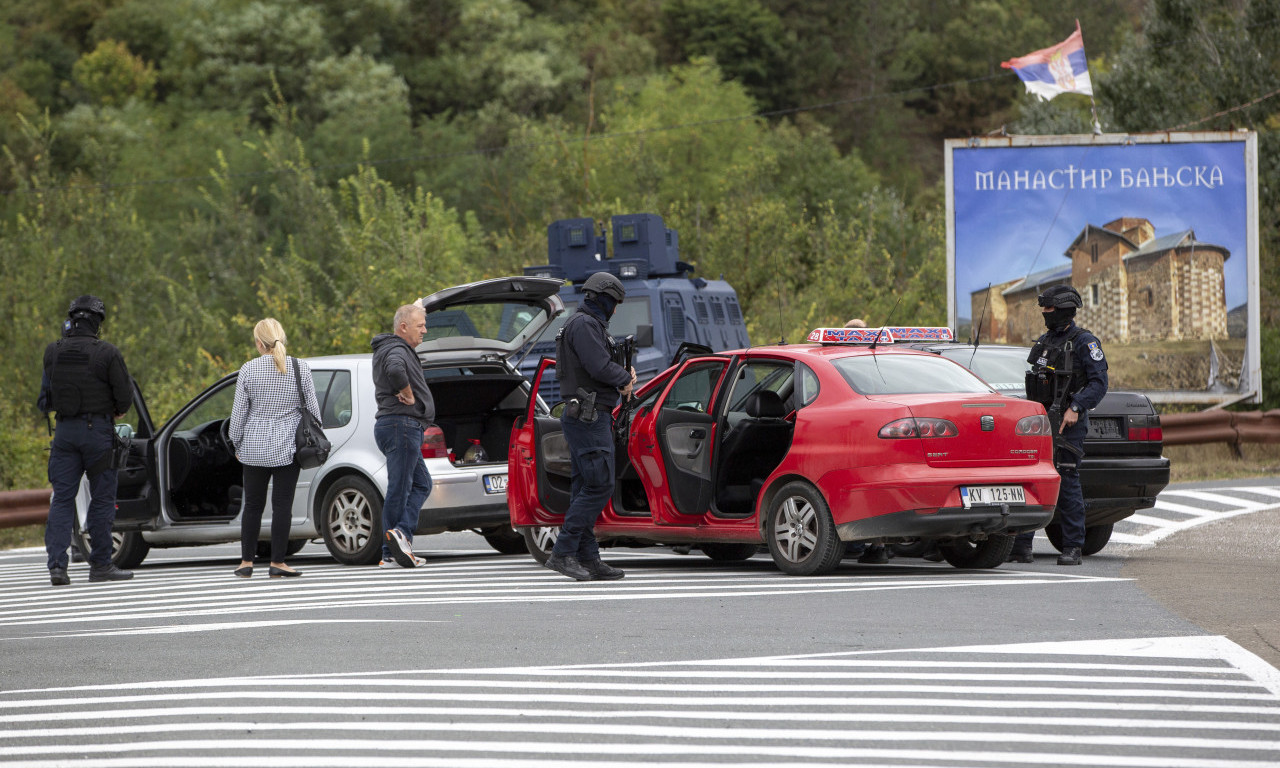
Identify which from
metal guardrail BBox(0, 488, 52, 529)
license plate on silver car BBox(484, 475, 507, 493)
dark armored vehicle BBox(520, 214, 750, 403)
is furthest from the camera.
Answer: dark armored vehicle BBox(520, 214, 750, 403)

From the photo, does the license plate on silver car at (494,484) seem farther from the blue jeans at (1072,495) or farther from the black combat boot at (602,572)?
the blue jeans at (1072,495)

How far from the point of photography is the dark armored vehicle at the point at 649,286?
20000mm

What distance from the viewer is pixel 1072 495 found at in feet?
37.4

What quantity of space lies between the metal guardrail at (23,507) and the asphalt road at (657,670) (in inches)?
287

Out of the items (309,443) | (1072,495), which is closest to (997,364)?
(1072,495)

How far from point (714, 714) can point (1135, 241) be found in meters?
19.6

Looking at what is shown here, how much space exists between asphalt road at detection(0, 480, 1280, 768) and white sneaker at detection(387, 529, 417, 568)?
0.36m

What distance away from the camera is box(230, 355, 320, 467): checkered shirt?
11.5 metres

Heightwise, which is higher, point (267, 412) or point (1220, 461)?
point (267, 412)

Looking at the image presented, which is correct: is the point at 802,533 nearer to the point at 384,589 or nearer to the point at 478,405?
the point at 384,589

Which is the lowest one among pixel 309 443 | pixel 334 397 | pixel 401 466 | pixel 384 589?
pixel 384 589

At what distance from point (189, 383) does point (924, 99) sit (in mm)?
64130

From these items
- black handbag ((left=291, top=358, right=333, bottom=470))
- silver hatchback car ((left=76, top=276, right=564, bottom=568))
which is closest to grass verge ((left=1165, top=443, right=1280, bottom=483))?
silver hatchback car ((left=76, top=276, right=564, bottom=568))

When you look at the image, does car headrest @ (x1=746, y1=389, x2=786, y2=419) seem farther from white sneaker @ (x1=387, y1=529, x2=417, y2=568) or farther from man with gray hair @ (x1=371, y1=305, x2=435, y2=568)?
white sneaker @ (x1=387, y1=529, x2=417, y2=568)
